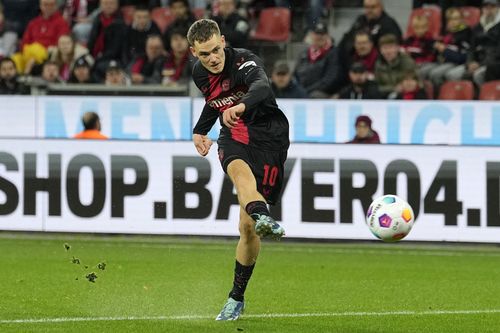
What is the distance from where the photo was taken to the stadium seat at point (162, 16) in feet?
68.7

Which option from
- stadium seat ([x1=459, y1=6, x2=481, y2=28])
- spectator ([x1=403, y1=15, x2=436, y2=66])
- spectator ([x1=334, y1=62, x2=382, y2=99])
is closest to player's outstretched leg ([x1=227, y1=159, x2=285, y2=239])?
spectator ([x1=334, y1=62, x2=382, y2=99])

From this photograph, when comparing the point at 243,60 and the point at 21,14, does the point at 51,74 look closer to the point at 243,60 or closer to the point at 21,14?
the point at 21,14

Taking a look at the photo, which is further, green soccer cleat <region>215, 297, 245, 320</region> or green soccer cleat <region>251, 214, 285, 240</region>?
green soccer cleat <region>215, 297, 245, 320</region>

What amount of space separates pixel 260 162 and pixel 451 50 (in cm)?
969

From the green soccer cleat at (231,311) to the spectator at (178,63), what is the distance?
9.84 m

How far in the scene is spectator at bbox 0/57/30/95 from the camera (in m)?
18.7

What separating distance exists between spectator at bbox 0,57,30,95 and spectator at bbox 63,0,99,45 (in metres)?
2.38

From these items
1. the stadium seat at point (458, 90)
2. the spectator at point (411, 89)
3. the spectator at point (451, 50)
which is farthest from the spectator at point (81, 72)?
the stadium seat at point (458, 90)

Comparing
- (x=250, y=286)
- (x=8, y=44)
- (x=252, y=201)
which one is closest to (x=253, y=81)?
(x=252, y=201)

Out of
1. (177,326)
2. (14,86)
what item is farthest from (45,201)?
(177,326)

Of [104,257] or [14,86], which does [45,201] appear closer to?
[104,257]

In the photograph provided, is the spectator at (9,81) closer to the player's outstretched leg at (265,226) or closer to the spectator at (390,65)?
the spectator at (390,65)

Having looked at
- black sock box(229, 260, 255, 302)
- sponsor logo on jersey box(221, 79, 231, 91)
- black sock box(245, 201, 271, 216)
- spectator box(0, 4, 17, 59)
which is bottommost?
black sock box(229, 260, 255, 302)

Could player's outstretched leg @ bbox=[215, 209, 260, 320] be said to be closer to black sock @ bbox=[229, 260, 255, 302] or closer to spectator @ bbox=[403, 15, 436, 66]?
black sock @ bbox=[229, 260, 255, 302]
